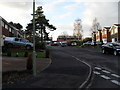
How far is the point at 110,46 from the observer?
2603 centimetres

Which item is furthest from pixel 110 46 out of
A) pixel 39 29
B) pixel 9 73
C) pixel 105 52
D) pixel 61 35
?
pixel 61 35

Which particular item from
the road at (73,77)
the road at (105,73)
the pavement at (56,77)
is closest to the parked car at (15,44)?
the road at (105,73)

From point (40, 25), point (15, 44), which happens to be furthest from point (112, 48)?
point (40, 25)

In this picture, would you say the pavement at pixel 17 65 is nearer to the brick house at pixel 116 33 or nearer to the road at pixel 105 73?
the road at pixel 105 73

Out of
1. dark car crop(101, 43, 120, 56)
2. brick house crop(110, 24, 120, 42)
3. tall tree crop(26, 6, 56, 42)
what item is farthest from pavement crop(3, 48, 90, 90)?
brick house crop(110, 24, 120, 42)

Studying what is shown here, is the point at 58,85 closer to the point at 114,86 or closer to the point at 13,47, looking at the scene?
the point at 114,86

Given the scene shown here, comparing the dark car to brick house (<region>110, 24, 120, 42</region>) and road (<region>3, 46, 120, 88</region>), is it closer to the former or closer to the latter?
road (<region>3, 46, 120, 88</region>)

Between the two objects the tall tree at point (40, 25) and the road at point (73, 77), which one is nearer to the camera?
the road at point (73, 77)

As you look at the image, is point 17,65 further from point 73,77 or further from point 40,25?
point 40,25

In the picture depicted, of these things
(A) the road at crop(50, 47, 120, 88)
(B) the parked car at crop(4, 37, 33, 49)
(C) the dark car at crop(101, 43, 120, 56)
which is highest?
(B) the parked car at crop(4, 37, 33, 49)

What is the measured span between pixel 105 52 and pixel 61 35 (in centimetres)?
10207

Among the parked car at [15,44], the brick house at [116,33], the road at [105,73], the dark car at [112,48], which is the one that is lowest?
the road at [105,73]

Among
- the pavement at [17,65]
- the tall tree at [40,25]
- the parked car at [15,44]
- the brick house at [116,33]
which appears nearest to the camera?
the pavement at [17,65]

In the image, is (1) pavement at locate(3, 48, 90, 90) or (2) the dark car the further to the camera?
(2) the dark car
